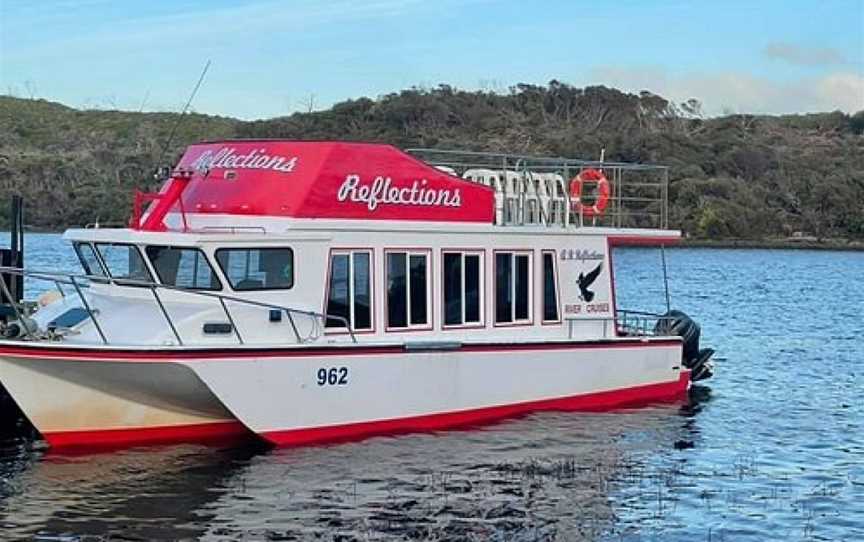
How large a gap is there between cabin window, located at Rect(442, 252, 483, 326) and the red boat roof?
0.60m

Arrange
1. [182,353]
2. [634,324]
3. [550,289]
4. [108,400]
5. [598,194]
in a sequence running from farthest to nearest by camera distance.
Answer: [634,324] < [598,194] < [550,289] < [108,400] < [182,353]

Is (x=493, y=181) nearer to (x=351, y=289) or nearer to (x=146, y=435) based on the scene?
(x=351, y=289)

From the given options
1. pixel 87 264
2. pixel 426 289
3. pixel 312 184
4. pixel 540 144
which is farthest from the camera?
pixel 540 144

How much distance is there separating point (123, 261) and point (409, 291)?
386cm

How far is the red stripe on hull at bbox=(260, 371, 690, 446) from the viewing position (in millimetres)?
17344

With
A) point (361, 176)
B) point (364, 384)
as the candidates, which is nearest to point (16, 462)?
point (364, 384)

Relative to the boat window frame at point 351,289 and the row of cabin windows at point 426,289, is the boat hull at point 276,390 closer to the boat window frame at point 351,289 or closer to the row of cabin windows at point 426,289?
the boat window frame at point 351,289

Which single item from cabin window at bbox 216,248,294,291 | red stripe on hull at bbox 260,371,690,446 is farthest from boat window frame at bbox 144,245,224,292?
red stripe on hull at bbox 260,371,690,446

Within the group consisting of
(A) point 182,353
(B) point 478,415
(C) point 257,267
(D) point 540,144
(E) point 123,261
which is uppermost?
(D) point 540,144

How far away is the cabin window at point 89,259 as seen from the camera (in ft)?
59.4

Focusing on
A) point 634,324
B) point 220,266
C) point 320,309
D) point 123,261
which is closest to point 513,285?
point 320,309

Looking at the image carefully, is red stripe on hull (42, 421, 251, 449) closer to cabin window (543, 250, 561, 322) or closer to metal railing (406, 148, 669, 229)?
metal railing (406, 148, 669, 229)

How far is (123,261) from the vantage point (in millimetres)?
17906

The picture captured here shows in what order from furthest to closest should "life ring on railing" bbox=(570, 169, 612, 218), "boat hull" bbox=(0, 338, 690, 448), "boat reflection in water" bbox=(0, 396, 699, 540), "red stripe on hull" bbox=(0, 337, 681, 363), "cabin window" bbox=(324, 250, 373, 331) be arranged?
"life ring on railing" bbox=(570, 169, 612, 218) → "cabin window" bbox=(324, 250, 373, 331) → "boat hull" bbox=(0, 338, 690, 448) → "red stripe on hull" bbox=(0, 337, 681, 363) → "boat reflection in water" bbox=(0, 396, 699, 540)
